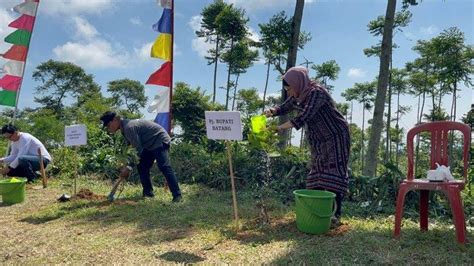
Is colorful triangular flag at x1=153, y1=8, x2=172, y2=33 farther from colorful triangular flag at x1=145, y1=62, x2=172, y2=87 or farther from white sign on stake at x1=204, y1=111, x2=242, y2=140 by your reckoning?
white sign on stake at x1=204, y1=111, x2=242, y2=140

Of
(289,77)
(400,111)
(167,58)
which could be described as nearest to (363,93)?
(400,111)

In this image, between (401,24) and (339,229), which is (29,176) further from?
(401,24)

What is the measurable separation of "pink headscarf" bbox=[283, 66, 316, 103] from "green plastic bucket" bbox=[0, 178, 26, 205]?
4.05 m

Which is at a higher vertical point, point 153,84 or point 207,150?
point 153,84


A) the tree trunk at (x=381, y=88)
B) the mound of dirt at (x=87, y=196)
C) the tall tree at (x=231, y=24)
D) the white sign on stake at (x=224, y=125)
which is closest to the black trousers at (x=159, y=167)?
the mound of dirt at (x=87, y=196)

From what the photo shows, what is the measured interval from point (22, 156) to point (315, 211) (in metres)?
5.40

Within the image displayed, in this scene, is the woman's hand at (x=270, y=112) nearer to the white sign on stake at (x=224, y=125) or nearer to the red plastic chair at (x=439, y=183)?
the white sign on stake at (x=224, y=125)

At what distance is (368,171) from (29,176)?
5848mm

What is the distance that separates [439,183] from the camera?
3049mm

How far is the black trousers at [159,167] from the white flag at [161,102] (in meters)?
1.22

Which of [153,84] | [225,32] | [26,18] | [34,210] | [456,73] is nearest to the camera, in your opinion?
[34,210]

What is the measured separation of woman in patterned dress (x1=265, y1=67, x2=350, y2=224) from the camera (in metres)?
3.63

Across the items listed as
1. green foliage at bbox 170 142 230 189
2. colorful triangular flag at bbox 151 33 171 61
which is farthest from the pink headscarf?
colorful triangular flag at bbox 151 33 171 61

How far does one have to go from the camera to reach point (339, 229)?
11.8 ft
